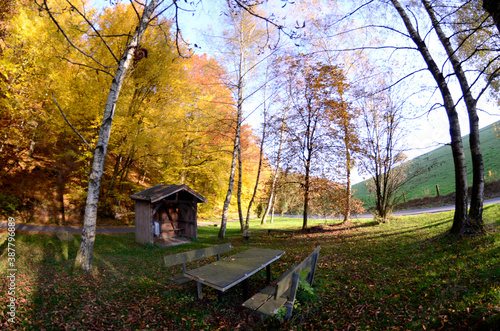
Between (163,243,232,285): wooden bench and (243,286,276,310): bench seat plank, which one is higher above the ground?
(163,243,232,285): wooden bench

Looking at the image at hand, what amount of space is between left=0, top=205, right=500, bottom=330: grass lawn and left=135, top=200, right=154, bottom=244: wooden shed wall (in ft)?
13.0

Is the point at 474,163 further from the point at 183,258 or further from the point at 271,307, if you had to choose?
the point at 183,258

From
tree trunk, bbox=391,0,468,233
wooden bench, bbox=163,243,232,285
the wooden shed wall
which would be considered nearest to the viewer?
wooden bench, bbox=163,243,232,285

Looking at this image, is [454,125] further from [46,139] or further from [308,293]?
[46,139]

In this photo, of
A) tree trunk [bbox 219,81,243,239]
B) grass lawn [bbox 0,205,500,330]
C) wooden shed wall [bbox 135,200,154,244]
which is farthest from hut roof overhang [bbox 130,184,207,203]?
grass lawn [bbox 0,205,500,330]

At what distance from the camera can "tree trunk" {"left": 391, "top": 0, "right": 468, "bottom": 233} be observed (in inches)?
228

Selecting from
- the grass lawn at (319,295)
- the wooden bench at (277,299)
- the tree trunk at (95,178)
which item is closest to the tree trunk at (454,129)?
the grass lawn at (319,295)

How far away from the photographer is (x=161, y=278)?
5.37 metres

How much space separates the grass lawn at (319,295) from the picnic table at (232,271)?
1.80 ft

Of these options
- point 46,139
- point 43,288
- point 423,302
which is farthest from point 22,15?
point 423,302

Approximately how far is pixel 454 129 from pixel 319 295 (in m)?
5.52

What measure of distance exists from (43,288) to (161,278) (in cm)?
208

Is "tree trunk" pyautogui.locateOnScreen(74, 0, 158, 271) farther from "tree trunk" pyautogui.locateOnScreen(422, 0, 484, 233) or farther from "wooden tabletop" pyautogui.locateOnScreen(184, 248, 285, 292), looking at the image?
"tree trunk" pyautogui.locateOnScreen(422, 0, 484, 233)

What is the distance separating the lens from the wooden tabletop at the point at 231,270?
142 inches
